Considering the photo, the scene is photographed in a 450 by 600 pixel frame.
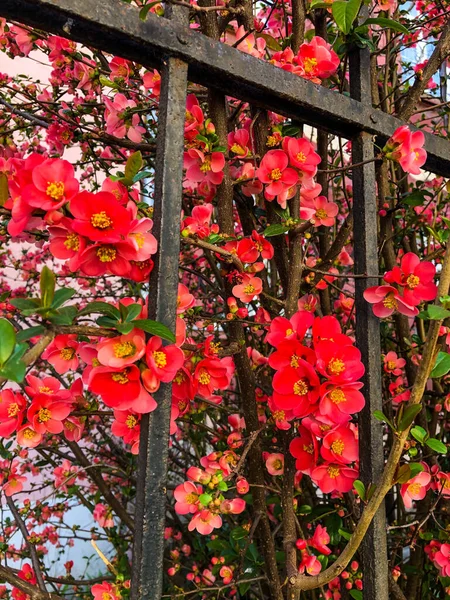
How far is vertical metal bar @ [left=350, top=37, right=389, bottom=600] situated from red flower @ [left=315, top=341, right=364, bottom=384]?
3.8 inches

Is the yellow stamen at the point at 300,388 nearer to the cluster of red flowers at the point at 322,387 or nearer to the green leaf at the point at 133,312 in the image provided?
the cluster of red flowers at the point at 322,387

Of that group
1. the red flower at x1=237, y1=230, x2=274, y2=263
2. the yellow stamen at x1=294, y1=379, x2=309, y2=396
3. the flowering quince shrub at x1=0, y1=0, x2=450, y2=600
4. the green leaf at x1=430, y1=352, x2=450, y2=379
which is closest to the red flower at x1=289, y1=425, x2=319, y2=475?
the flowering quince shrub at x1=0, y1=0, x2=450, y2=600

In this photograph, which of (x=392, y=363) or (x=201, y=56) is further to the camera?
(x=392, y=363)

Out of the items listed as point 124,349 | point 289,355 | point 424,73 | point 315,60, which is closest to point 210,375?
point 289,355

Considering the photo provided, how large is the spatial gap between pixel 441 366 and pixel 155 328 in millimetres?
454

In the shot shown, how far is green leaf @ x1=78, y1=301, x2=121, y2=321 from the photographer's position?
1.87 feet

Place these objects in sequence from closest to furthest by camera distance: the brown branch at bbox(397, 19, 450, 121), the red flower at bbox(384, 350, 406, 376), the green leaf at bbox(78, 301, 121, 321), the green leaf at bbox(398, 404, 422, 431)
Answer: the green leaf at bbox(78, 301, 121, 321) → the green leaf at bbox(398, 404, 422, 431) → the brown branch at bbox(397, 19, 450, 121) → the red flower at bbox(384, 350, 406, 376)

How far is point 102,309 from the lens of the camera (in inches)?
22.5

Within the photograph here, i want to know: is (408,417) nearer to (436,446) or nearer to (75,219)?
(436,446)

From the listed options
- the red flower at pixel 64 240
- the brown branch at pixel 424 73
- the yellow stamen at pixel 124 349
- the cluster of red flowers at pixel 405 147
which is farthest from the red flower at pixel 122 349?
the brown branch at pixel 424 73

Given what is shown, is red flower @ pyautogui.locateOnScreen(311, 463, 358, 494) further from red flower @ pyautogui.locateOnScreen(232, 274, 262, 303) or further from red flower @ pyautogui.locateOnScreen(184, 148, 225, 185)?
red flower @ pyautogui.locateOnScreen(184, 148, 225, 185)

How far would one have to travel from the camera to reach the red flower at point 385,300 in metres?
0.81

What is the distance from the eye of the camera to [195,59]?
69 centimetres

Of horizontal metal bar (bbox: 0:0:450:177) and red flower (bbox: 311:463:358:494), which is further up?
horizontal metal bar (bbox: 0:0:450:177)
